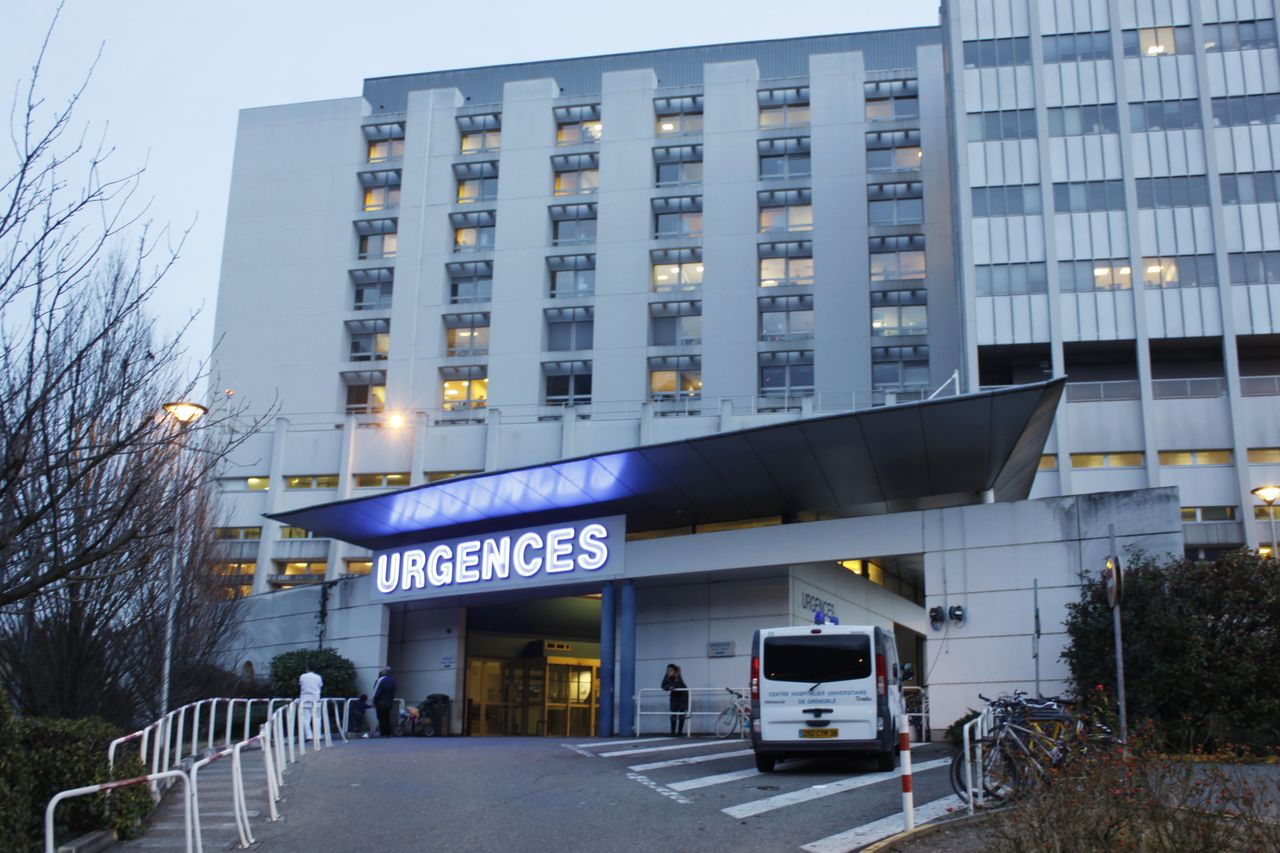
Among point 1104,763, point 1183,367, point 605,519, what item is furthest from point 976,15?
point 1104,763

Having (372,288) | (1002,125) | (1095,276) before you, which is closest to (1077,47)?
(1002,125)

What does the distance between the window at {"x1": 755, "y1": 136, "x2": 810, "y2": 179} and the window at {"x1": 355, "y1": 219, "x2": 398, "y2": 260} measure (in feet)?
65.3

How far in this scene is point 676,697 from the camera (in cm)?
2555

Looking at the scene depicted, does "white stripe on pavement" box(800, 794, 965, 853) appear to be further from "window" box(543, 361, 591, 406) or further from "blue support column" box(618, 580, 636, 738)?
"window" box(543, 361, 591, 406)

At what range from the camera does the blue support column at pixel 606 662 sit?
25844 millimetres

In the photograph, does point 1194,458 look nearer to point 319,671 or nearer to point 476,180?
point 319,671

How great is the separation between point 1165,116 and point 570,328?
28.8 metres

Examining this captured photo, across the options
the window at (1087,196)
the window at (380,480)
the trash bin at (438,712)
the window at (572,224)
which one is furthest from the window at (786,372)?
the trash bin at (438,712)

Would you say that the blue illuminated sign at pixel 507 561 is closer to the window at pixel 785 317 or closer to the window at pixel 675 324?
the window at pixel 675 324

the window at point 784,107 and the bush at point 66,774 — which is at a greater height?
the window at point 784,107

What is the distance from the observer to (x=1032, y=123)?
4800 centimetres

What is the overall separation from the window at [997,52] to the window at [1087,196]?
5.88 metres

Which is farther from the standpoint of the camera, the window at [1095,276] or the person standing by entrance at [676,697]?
the window at [1095,276]

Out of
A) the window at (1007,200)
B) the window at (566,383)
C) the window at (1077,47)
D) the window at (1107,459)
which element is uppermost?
the window at (1077,47)
